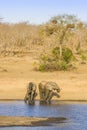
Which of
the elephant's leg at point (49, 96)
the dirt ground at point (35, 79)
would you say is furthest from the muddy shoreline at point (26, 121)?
the dirt ground at point (35, 79)

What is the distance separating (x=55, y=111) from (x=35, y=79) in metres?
9.82

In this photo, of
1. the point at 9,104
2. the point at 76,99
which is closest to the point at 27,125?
the point at 9,104

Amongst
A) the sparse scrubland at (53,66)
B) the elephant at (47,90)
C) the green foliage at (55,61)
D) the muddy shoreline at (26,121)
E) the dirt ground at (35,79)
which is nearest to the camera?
the muddy shoreline at (26,121)

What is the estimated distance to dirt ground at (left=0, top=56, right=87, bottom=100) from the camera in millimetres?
34356

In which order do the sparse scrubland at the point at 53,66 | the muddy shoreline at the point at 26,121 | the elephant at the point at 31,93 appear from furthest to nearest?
the sparse scrubland at the point at 53,66
the elephant at the point at 31,93
the muddy shoreline at the point at 26,121

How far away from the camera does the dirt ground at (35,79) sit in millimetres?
34356

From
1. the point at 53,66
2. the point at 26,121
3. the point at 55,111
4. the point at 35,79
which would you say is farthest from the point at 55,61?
the point at 26,121

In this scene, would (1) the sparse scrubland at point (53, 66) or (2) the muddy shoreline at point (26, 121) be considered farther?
(1) the sparse scrubland at point (53, 66)

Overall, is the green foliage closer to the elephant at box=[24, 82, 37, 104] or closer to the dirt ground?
the dirt ground

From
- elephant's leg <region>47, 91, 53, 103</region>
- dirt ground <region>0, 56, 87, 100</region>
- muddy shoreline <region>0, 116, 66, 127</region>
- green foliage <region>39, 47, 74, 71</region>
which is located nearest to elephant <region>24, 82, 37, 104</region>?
elephant's leg <region>47, 91, 53, 103</region>

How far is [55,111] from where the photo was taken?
1088 inches

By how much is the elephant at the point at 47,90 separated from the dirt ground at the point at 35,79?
70.2 inches

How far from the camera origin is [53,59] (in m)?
41.2

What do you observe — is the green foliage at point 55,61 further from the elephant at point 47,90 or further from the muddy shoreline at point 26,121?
the muddy shoreline at point 26,121
